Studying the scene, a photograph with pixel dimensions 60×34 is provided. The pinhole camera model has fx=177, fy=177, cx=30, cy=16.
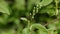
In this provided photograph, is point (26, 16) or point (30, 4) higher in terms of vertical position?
point (30, 4)

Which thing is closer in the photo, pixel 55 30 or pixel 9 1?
pixel 55 30

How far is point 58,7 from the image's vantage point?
1.53m

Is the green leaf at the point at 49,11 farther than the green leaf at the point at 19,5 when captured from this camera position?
No

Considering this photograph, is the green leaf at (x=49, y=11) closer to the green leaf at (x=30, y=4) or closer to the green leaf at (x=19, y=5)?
the green leaf at (x=30, y=4)

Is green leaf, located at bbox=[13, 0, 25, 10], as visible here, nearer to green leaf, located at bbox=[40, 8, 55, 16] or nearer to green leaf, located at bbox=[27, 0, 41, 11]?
green leaf, located at bbox=[27, 0, 41, 11]

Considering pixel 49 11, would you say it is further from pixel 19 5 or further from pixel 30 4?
pixel 19 5

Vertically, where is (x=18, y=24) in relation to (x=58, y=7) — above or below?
below

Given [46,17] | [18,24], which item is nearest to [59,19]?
[46,17]

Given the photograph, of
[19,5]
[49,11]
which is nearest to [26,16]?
[19,5]

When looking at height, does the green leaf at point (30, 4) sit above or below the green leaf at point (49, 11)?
above

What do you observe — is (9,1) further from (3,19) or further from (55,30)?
(55,30)

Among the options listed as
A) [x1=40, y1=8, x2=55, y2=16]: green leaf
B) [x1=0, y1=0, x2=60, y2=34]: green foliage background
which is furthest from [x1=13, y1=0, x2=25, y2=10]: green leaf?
[x1=40, y1=8, x2=55, y2=16]: green leaf

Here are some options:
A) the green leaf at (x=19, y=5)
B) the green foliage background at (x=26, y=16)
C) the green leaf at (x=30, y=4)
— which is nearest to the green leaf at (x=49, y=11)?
the green foliage background at (x=26, y=16)

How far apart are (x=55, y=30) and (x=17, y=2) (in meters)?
0.45
